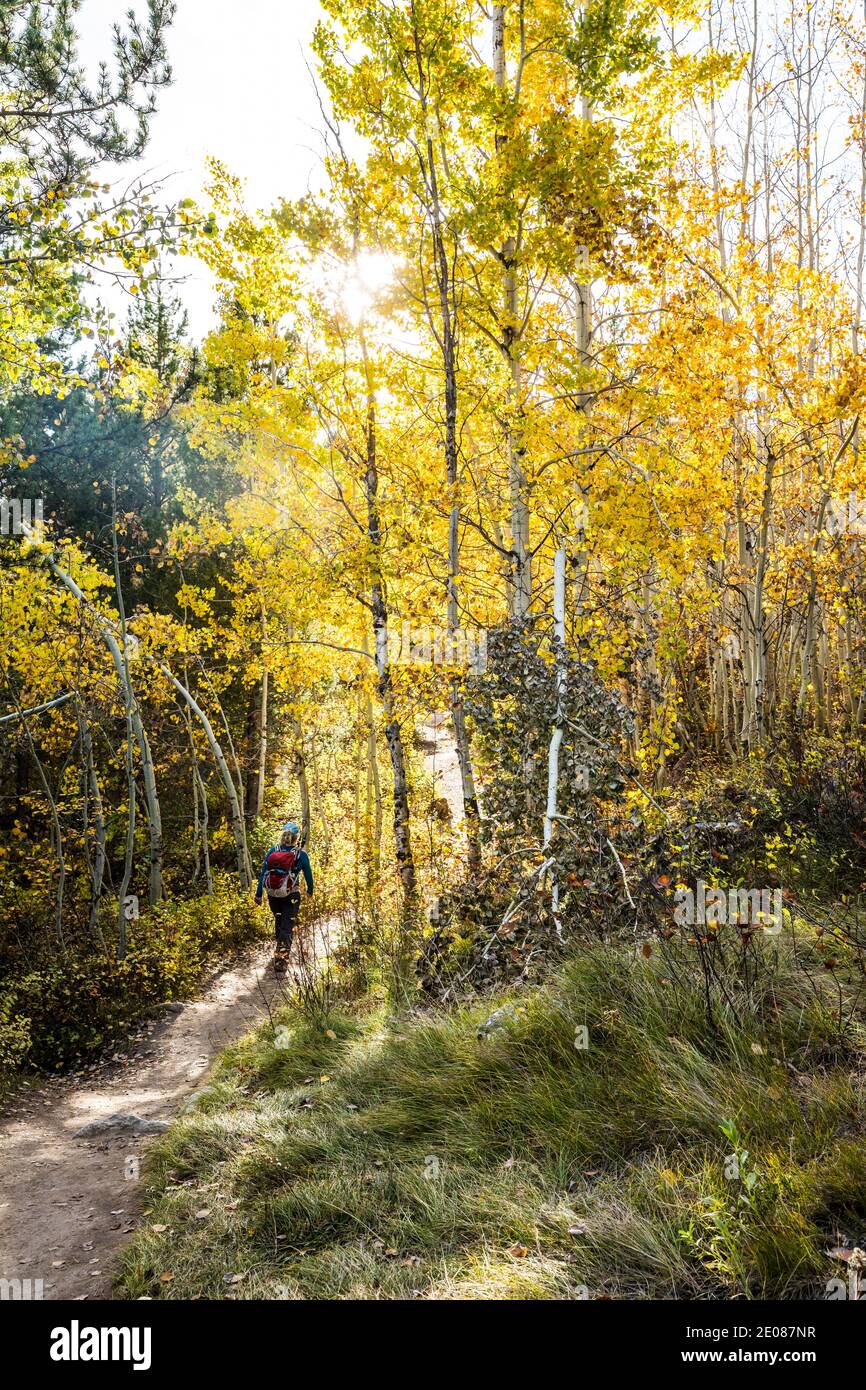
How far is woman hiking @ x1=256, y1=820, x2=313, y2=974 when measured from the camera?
8.45m

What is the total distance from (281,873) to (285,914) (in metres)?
0.54

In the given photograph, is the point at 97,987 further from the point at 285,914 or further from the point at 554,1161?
the point at 554,1161

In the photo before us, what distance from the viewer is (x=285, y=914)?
866cm

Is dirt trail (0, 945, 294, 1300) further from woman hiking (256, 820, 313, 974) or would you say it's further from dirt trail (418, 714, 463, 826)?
dirt trail (418, 714, 463, 826)

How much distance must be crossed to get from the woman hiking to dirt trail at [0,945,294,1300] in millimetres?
820

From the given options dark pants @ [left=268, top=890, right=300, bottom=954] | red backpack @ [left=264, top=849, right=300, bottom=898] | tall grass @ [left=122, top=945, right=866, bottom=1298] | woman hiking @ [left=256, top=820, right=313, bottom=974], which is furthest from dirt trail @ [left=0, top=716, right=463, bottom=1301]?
red backpack @ [left=264, top=849, right=300, bottom=898]

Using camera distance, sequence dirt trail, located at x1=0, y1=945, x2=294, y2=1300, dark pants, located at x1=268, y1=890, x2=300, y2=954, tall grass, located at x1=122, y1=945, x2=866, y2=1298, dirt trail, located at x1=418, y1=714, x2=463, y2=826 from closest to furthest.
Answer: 1. tall grass, located at x1=122, y1=945, x2=866, y2=1298
2. dirt trail, located at x1=0, y1=945, x2=294, y2=1300
3. dark pants, located at x1=268, y1=890, x2=300, y2=954
4. dirt trail, located at x1=418, y1=714, x2=463, y2=826

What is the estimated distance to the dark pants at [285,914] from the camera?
8578 millimetres

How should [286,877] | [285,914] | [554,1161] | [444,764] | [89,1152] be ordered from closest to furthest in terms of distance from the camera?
1. [554,1161]
2. [89,1152]
3. [286,877]
4. [285,914]
5. [444,764]

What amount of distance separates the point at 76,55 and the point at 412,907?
772 centimetres

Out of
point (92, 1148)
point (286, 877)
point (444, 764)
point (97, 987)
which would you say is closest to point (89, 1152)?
point (92, 1148)

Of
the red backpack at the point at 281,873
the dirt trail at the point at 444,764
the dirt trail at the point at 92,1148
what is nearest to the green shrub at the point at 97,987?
the dirt trail at the point at 92,1148
